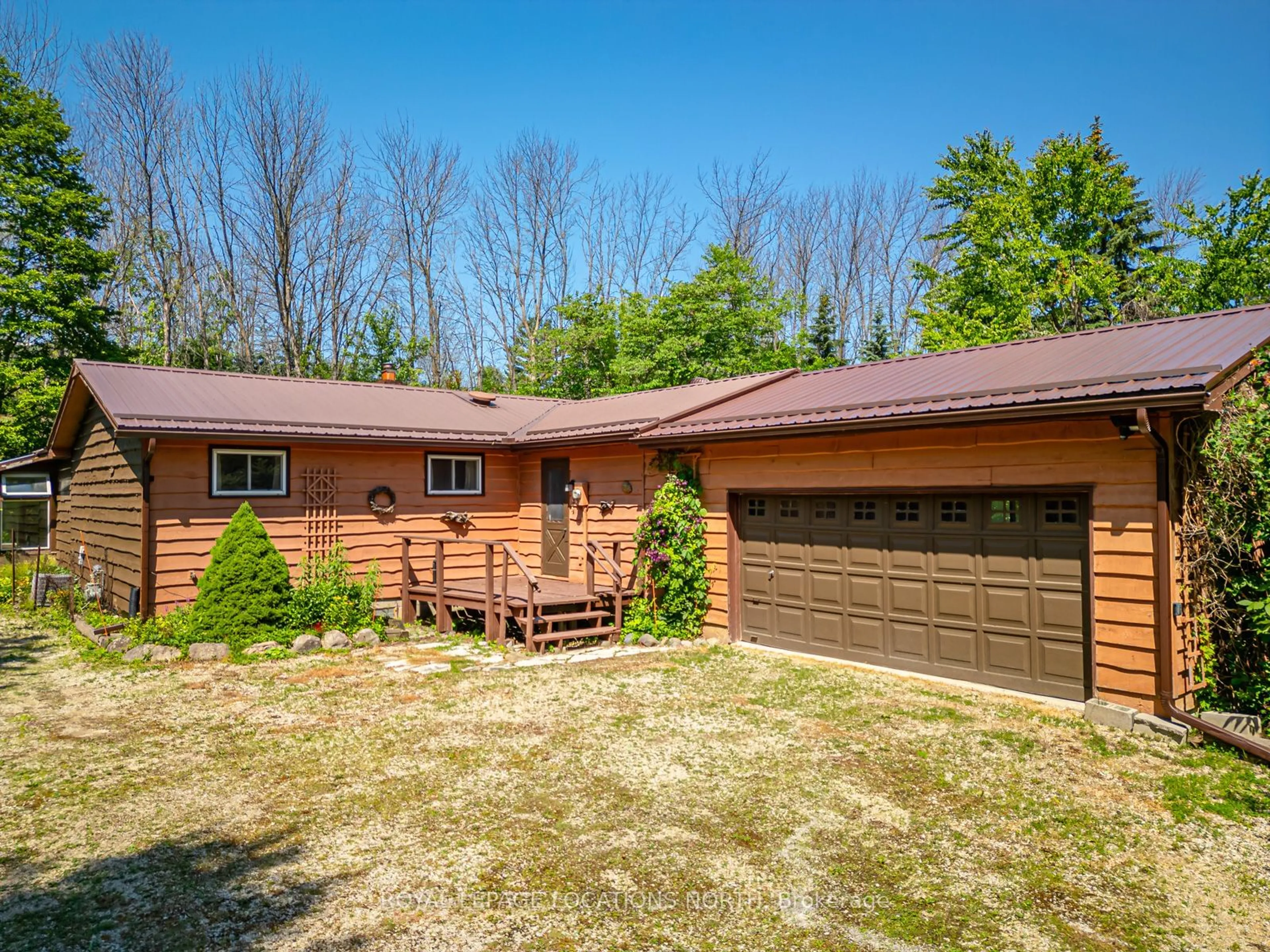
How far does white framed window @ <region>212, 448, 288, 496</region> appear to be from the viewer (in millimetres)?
9984

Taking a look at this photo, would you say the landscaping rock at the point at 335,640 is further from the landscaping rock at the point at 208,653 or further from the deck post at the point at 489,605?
the deck post at the point at 489,605

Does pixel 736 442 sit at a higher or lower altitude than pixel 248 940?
higher

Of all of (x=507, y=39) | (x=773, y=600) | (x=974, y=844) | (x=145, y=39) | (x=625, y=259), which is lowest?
(x=974, y=844)

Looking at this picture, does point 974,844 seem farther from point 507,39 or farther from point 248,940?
point 507,39

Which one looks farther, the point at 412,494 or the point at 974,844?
the point at 412,494

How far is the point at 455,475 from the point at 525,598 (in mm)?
3242

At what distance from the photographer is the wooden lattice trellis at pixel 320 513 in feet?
34.7

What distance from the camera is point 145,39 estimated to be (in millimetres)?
21922

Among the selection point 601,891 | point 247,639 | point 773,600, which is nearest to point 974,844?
point 601,891

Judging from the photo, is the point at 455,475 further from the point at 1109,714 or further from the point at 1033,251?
the point at 1033,251

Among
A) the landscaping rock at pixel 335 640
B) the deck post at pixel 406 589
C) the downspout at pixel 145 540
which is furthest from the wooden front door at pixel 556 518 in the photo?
the downspout at pixel 145 540

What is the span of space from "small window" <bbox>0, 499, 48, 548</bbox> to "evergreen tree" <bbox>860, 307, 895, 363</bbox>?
21455 mm

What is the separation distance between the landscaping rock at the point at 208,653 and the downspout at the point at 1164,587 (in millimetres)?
9297

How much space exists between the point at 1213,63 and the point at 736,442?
1444 centimetres
